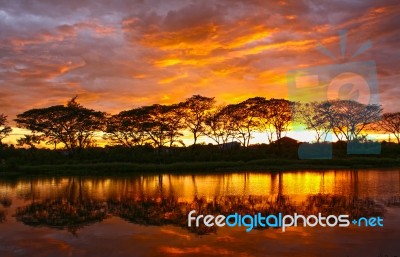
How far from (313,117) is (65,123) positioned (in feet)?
131

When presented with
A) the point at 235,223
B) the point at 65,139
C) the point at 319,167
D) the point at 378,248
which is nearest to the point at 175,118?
the point at 65,139

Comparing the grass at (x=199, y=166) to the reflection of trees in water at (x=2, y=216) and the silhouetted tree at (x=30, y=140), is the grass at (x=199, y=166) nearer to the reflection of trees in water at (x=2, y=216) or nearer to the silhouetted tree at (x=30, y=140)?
the silhouetted tree at (x=30, y=140)

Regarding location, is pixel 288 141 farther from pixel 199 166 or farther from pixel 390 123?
pixel 199 166

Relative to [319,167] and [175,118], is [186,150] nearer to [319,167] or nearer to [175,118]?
[175,118]

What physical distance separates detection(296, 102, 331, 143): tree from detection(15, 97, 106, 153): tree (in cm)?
3248

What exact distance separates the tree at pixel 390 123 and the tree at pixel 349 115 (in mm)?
3607

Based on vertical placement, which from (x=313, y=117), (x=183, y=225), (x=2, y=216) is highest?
(x=313, y=117)

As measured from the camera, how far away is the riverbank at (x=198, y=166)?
46.0 meters

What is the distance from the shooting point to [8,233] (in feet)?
45.2

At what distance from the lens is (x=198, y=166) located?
48.8 m

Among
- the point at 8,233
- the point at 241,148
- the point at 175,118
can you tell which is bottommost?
the point at 8,233

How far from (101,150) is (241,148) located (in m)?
22.2

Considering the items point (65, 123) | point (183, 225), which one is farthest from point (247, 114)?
point (183, 225)

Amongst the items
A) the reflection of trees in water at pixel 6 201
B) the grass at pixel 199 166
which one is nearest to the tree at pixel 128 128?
the grass at pixel 199 166
